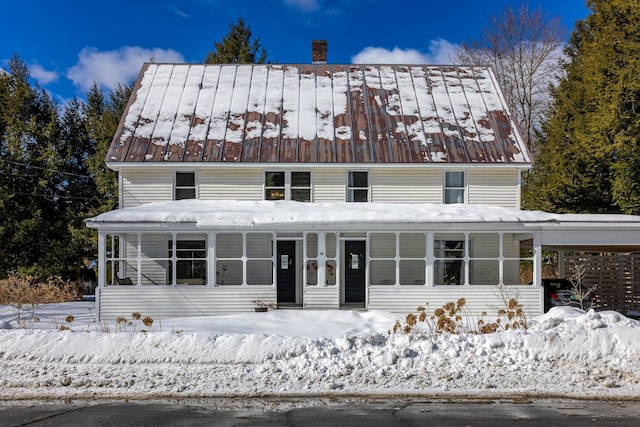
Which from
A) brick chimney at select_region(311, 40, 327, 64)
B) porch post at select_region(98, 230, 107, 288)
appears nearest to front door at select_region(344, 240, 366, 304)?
porch post at select_region(98, 230, 107, 288)

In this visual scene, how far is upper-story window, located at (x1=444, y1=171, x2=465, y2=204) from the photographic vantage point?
69.5 ft

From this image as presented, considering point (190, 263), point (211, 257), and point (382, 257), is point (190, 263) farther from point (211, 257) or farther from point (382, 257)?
point (382, 257)

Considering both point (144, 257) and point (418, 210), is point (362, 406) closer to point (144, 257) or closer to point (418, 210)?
point (418, 210)

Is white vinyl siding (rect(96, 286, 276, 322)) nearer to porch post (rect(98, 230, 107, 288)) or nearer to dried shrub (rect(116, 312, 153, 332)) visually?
porch post (rect(98, 230, 107, 288))

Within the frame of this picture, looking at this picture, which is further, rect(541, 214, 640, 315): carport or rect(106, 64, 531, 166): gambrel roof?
rect(106, 64, 531, 166): gambrel roof

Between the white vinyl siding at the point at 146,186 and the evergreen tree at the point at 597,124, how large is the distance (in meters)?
16.2

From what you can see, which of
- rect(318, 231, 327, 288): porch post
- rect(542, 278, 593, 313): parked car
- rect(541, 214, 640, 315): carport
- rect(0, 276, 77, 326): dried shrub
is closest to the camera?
rect(541, 214, 640, 315): carport

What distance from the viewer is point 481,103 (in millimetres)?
23734

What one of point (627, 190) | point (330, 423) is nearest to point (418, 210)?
point (627, 190)

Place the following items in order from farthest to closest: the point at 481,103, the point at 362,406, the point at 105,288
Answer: the point at 481,103, the point at 105,288, the point at 362,406

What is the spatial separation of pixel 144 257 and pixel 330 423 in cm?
1393

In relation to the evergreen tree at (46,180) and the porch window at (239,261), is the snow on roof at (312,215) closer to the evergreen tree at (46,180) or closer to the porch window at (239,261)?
the porch window at (239,261)

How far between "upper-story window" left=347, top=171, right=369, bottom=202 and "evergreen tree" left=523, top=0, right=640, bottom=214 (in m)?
9.76

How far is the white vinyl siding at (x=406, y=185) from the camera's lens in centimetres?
2097
